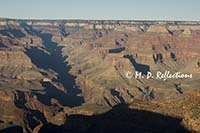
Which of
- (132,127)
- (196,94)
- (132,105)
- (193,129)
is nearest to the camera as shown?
(193,129)

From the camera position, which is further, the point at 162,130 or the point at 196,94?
the point at 196,94

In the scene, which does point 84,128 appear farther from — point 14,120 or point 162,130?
point 14,120

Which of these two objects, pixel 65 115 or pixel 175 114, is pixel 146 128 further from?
pixel 65 115

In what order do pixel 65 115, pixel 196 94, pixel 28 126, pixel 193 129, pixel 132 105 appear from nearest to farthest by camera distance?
pixel 193 129
pixel 196 94
pixel 132 105
pixel 65 115
pixel 28 126

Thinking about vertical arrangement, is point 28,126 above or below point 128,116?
below

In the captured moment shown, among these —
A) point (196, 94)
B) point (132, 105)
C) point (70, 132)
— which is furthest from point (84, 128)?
point (196, 94)

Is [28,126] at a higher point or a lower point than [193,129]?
lower

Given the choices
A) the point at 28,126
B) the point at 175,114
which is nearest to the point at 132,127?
the point at 175,114

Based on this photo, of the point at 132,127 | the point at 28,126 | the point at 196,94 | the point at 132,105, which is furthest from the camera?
the point at 28,126

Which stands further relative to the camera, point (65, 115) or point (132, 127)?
point (65, 115)
